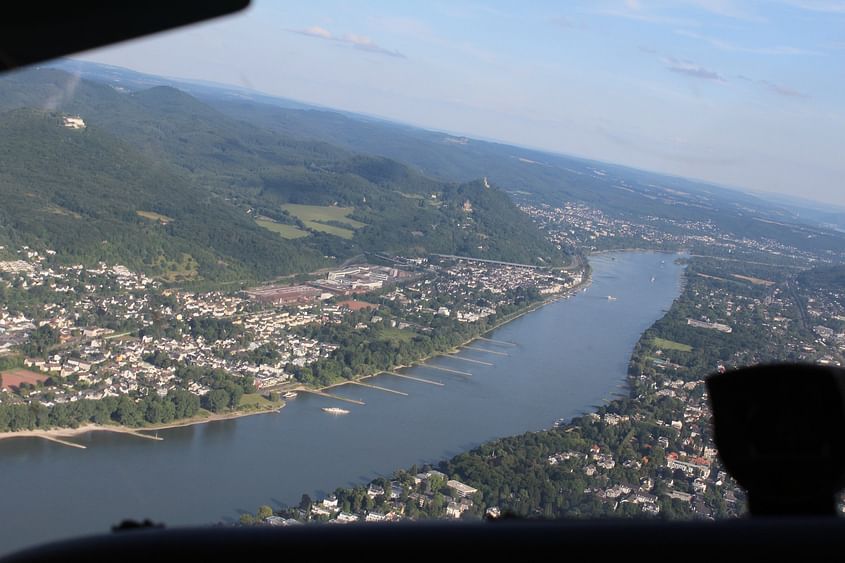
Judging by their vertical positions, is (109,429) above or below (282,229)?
below

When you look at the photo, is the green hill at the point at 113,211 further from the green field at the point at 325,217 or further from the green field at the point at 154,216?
the green field at the point at 325,217

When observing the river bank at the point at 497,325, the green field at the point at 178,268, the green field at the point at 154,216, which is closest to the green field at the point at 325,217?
the green field at the point at 154,216

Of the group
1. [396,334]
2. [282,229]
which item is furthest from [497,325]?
[282,229]

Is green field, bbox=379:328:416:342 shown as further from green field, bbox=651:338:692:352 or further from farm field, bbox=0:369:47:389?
farm field, bbox=0:369:47:389


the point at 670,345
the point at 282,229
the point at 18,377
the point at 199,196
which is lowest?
the point at 18,377

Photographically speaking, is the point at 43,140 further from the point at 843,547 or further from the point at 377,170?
the point at 843,547

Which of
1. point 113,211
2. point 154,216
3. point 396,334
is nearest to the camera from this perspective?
point 396,334

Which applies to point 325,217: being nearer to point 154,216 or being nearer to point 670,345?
point 154,216
